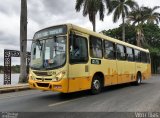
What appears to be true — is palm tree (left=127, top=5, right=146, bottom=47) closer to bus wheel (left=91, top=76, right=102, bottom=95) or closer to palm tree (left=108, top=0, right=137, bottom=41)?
Answer: palm tree (left=108, top=0, right=137, bottom=41)

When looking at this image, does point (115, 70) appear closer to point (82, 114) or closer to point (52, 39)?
point (52, 39)

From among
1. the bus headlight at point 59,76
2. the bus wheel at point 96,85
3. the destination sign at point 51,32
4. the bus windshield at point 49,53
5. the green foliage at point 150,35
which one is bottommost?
the bus wheel at point 96,85

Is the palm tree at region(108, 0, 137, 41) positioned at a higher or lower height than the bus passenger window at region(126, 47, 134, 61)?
higher

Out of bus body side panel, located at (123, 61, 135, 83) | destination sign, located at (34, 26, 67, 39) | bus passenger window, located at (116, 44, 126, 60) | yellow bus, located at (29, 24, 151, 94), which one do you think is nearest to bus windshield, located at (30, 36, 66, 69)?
yellow bus, located at (29, 24, 151, 94)

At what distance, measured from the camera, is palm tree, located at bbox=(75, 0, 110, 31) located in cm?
4034

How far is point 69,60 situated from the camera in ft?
39.9

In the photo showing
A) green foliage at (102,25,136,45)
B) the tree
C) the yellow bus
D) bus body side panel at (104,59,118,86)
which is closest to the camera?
the yellow bus

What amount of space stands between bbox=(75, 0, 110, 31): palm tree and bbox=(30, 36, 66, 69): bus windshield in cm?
2751

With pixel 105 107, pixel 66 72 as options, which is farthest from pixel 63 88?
pixel 105 107

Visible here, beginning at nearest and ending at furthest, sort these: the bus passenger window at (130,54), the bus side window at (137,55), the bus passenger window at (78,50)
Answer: the bus passenger window at (78,50) < the bus passenger window at (130,54) < the bus side window at (137,55)

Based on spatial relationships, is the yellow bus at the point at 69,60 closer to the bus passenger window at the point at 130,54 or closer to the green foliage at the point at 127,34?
the bus passenger window at the point at 130,54

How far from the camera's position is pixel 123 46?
18.7 metres

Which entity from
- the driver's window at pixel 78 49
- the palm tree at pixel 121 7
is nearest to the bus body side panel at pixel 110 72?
the driver's window at pixel 78 49

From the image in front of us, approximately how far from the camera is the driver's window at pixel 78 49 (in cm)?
1240
